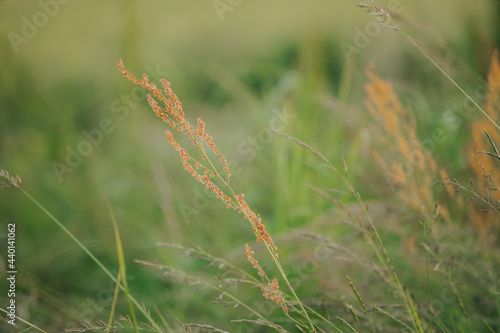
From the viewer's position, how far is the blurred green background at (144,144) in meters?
1.94

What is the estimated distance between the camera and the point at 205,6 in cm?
521

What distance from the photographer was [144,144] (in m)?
2.65

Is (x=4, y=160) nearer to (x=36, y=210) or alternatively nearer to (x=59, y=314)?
(x=36, y=210)

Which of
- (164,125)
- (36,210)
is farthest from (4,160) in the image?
(164,125)

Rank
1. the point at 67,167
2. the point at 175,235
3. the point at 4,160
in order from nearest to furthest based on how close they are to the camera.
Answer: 1. the point at 175,235
2. the point at 67,167
3. the point at 4,160

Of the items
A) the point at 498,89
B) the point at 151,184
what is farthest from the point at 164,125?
the point at 498,89

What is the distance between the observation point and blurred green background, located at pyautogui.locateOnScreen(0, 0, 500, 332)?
6.35 feet

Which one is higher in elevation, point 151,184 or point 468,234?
point 468,234

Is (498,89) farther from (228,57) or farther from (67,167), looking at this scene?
(228,57)

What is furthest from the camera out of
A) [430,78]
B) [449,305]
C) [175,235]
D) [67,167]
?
[430,78]

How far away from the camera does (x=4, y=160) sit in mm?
2764

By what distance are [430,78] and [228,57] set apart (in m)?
2.95

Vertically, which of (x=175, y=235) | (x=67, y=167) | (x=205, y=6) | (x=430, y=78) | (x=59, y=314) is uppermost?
(x=205, y=6)

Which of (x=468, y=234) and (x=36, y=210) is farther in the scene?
(x=36, y=210)
